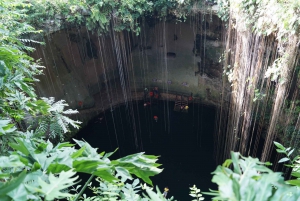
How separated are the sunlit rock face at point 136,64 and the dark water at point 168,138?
0.40 m

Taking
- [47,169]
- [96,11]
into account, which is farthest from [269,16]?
[47,169]

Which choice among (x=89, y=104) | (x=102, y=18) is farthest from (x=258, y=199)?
(x=89, y=104)

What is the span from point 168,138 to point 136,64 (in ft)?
7.99

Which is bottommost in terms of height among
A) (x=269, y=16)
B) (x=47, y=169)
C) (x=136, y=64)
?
(x=136, y=64)

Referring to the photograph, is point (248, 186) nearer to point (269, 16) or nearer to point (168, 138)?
point (269, 16)

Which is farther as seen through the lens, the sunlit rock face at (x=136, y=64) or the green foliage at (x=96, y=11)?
the sunlit rock face at (x=136, y=64)

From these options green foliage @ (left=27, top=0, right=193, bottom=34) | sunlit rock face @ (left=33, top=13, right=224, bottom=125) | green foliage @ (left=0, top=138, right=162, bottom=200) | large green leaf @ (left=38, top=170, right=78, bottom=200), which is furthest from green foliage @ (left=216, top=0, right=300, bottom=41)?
large green leaf @ (left=38, top=170, right=78, bottom=200)

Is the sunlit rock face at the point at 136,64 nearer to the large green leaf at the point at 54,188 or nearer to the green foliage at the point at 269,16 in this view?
the green foliage at the point at 269,16

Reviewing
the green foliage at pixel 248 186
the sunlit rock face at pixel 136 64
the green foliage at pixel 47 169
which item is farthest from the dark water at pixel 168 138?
the green foliage at pixel 248 186

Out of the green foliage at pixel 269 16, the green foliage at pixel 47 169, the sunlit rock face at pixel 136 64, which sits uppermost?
the green foliage at pixel 269 16

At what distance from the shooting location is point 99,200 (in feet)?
3.24

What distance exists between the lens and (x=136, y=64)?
6906 millimetres

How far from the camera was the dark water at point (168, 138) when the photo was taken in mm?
4496

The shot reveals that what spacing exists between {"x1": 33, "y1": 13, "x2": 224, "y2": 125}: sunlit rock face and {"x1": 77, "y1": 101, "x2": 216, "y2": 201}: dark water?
397 mm
